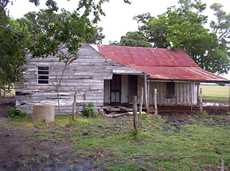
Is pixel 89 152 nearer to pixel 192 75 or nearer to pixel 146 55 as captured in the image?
pixel 192 75

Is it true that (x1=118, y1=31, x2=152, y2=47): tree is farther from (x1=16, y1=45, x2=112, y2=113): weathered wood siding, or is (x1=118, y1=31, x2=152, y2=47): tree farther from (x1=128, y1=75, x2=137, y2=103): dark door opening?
(x1=16, y1=45, x2=112, y2=113): weathered wood siding

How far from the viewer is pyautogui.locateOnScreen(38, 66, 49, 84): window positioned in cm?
2678

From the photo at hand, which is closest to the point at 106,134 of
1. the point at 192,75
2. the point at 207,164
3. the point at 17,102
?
the point at 207,164

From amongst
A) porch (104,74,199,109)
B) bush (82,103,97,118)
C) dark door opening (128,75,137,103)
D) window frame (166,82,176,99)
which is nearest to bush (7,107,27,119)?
bush (82,103,97,118)

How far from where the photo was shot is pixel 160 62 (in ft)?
108

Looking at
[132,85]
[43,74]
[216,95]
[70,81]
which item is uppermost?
[43,74]

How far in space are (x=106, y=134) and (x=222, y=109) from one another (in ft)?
48.0

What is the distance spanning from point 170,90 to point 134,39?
44.9 ft

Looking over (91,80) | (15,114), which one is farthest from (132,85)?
(15,114)

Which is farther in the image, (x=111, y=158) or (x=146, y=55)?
(x=146, y=55)

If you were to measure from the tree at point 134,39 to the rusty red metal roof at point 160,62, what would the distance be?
759 centimetres

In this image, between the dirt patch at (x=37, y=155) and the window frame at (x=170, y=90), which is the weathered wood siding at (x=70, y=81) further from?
the dirt patch at (x=37, y=155)

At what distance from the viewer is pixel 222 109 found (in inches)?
1197

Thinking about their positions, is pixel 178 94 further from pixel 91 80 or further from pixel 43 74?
pixel 43 74
